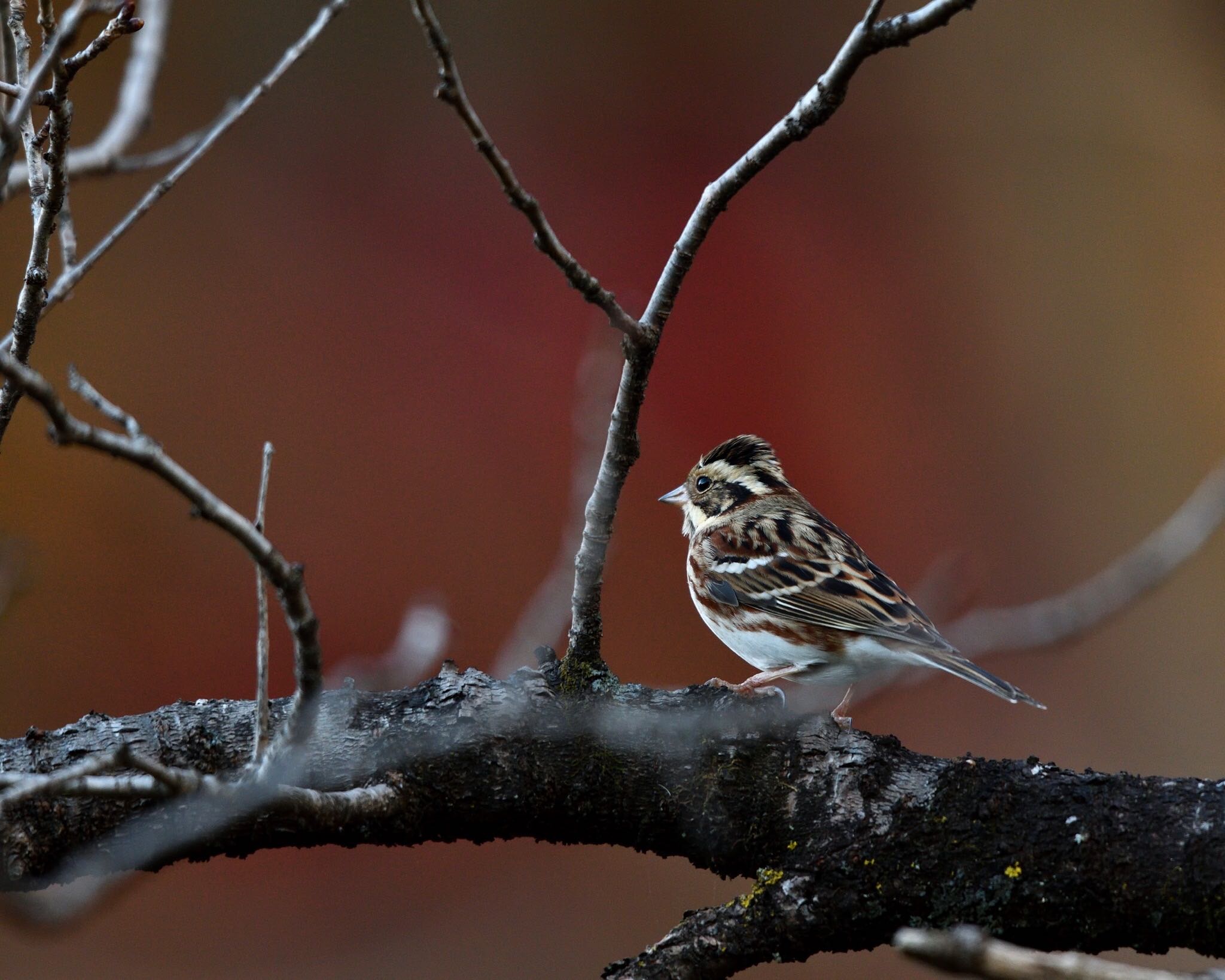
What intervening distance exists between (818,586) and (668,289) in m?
1.40

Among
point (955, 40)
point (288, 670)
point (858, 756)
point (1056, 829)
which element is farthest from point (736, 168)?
point (955, 40)

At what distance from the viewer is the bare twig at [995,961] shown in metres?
0.99

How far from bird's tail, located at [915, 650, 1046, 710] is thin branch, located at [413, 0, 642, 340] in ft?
4.32

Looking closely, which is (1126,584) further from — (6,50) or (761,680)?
(6,50)

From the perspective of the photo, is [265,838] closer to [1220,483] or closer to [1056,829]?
[1056,829]

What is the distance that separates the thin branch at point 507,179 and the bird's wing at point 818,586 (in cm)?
134

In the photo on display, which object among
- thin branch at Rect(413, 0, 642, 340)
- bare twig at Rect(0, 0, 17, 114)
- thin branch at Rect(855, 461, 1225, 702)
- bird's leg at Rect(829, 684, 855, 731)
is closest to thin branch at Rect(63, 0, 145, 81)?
bare twig at Rect(0, 0, 17, 114)

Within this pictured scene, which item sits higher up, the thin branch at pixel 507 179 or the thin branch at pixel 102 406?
the thin branch at pixel 507 179

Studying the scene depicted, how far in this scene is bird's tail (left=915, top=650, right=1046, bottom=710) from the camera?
267cm

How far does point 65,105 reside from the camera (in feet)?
5.73

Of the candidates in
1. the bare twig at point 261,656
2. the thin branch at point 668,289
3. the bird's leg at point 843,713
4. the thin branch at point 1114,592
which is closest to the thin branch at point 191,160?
the bare twig at point 261,656

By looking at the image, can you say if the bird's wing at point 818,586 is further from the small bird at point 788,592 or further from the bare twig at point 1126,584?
the bare twig at point 1126,584

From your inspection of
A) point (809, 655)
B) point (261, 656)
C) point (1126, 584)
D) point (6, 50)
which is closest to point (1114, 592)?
point (1126, 584)

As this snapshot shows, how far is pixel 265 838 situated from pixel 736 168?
4.87 ft
